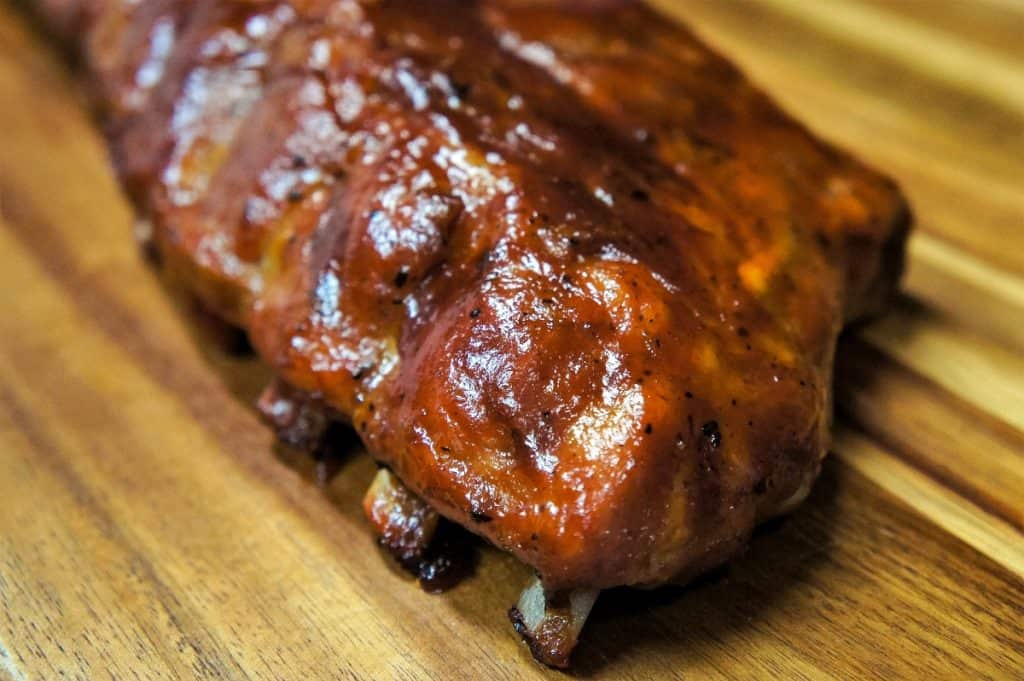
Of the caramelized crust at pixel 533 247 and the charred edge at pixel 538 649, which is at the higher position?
the caramelized crust at pixel 533 247

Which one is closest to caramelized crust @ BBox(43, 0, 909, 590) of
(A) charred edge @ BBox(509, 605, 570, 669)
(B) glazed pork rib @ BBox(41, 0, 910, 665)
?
(B) glazed pork rib @ BBox(41, 0, 910, 665)

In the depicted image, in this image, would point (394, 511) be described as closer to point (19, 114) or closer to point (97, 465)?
point (97, 465)

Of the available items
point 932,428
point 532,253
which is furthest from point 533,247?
point 932,428

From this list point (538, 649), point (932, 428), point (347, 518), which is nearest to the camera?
point (538, 649)

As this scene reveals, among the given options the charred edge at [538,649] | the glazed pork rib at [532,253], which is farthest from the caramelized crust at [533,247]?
the charred edge at [538,649]

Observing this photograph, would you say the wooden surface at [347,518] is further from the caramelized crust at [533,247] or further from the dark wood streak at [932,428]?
the caramelized crust at [533,247]

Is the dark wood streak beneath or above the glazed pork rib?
beneath

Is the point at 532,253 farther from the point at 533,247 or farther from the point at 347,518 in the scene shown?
the point at 347,518

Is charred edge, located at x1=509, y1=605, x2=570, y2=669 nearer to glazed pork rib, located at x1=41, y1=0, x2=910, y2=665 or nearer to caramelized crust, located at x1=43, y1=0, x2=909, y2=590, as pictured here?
glazed pork rib, located at x1=41, y1=0, x2=910, y2=665

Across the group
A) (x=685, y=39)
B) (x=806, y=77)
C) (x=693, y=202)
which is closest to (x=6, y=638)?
(x=693, y=202)
